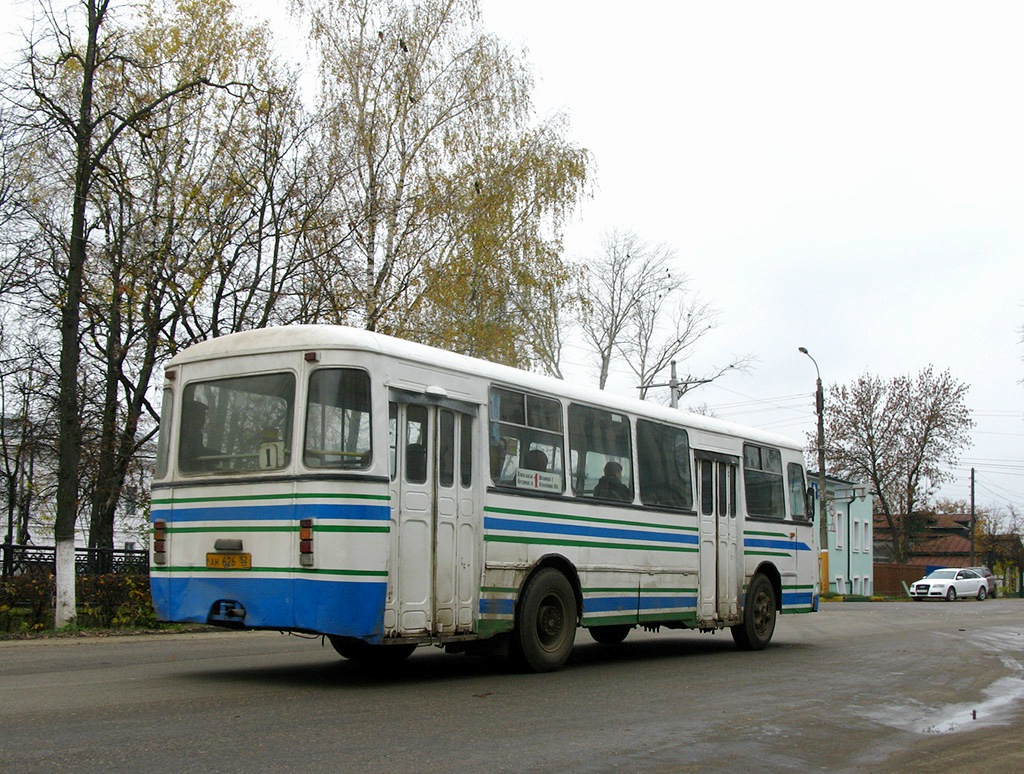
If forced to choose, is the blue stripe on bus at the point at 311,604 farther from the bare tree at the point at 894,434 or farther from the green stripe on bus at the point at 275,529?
the bare tree at the point at 894,434

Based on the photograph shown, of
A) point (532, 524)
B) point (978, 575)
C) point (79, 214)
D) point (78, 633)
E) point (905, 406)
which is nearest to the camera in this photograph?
point (532, 524)

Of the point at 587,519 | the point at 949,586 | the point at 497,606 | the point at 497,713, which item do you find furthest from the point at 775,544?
the point at 949,586

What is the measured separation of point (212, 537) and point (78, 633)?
8415mm

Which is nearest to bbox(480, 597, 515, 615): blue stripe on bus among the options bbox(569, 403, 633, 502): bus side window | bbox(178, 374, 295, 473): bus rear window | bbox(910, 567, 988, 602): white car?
bbox(569, 403, 633, 502): bus side window

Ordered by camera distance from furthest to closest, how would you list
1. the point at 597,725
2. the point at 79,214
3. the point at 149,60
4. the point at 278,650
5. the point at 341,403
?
the point at 149,60 < the point at 79,214 < the point at 278,650 < the point at 341,403 < the point at 597,725

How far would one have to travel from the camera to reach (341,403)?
32.0ft

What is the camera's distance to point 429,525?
1022cm

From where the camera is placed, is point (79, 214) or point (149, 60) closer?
point (79, 214)

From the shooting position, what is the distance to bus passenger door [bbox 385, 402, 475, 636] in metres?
9.86

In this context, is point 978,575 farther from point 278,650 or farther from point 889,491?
point 278,650

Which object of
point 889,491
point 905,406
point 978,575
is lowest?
point 978,575

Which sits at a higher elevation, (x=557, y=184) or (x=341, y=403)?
(x=557, y=184)

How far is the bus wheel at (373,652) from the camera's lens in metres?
11.5

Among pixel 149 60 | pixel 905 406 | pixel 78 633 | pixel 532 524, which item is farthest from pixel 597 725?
pixel 905 406
